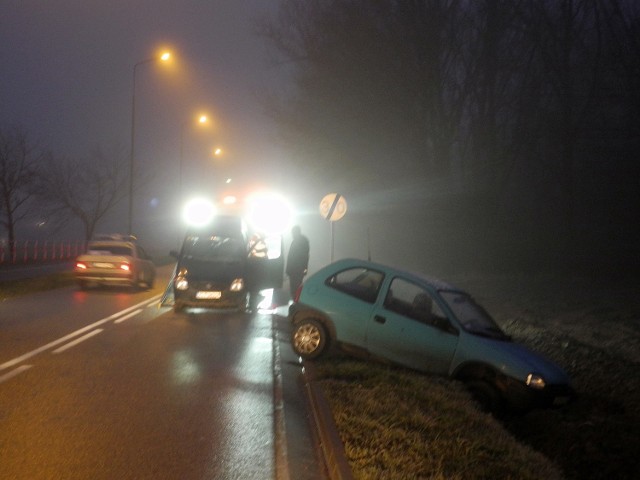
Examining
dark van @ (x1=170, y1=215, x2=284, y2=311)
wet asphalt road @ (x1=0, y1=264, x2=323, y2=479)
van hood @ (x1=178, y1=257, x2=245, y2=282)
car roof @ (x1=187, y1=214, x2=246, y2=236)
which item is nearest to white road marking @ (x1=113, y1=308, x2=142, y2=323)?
wet asphalt road @ (x1=0, y1=264, x2=323, y2=479)

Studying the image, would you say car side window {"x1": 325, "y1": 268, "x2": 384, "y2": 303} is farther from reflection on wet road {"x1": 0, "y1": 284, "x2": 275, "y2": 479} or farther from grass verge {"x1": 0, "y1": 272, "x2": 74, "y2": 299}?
grass verge {"x1": 0, "y1": 272, "x2": 74, "y2": 299}

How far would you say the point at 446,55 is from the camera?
29.5m

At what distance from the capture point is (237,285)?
1709 centimetres

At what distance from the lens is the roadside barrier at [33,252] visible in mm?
41094

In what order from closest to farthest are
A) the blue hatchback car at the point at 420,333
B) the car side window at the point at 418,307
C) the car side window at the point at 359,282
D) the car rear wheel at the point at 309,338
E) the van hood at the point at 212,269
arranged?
the blue hatchback car at the point at 420,333, the car side window at the point at 418,307, the car side window at the point at 359,282, the car rear wheel at the point at 309,338, the van hood at the point at 212,269

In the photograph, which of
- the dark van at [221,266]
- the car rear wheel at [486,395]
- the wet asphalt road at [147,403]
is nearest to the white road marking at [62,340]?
the wet asphalt road at [147,403]

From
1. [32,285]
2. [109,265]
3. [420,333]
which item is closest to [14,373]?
[420,333]

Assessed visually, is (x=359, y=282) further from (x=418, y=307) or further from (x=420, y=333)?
(x=420, y=333)

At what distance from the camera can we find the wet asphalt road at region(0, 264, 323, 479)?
20.3 feet

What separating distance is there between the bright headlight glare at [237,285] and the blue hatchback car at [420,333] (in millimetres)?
5573

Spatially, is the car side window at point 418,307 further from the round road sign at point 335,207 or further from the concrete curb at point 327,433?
the round road sign at point 335,207

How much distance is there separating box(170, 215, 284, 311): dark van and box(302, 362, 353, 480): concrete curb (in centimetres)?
727

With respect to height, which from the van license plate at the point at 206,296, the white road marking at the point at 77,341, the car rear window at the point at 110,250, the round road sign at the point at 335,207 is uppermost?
the round road sign at the point at 335,207

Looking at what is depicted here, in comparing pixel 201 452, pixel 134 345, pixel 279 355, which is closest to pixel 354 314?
pixel 279 355
